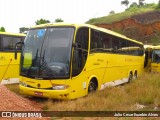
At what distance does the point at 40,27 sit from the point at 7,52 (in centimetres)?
468

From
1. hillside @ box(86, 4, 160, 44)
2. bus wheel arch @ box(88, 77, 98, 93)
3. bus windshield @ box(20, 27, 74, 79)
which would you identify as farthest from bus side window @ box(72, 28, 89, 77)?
hillside @ box(86, 4, 160, 44)

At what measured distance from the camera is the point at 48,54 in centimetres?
1205

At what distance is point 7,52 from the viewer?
16938mm

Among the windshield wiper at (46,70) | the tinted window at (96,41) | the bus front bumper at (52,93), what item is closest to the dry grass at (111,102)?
the bus front bumper at (52,93)

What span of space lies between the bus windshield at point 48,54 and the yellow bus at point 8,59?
14.1 ft

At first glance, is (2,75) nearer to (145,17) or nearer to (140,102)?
(140,102)

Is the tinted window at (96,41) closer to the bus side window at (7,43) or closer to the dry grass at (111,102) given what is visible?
the dry grass at (111,102)

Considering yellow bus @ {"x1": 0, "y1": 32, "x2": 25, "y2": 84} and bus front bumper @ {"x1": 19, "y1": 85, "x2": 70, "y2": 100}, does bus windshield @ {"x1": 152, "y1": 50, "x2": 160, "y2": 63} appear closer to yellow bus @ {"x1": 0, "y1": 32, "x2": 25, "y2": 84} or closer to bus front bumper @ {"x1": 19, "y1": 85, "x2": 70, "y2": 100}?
yellow bus @ {"x1": 0, "y1": 32, "x2": 25, "y2": 84}

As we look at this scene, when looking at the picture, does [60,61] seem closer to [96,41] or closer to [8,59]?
Answer: [96,41]

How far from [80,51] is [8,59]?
235 inches

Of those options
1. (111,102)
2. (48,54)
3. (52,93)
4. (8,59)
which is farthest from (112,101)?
(8,59)

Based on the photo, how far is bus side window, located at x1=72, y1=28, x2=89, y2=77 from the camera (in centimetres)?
1213

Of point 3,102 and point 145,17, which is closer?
point 3,102

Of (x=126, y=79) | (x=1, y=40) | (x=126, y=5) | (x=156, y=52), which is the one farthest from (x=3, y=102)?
(x=126, y=5)
